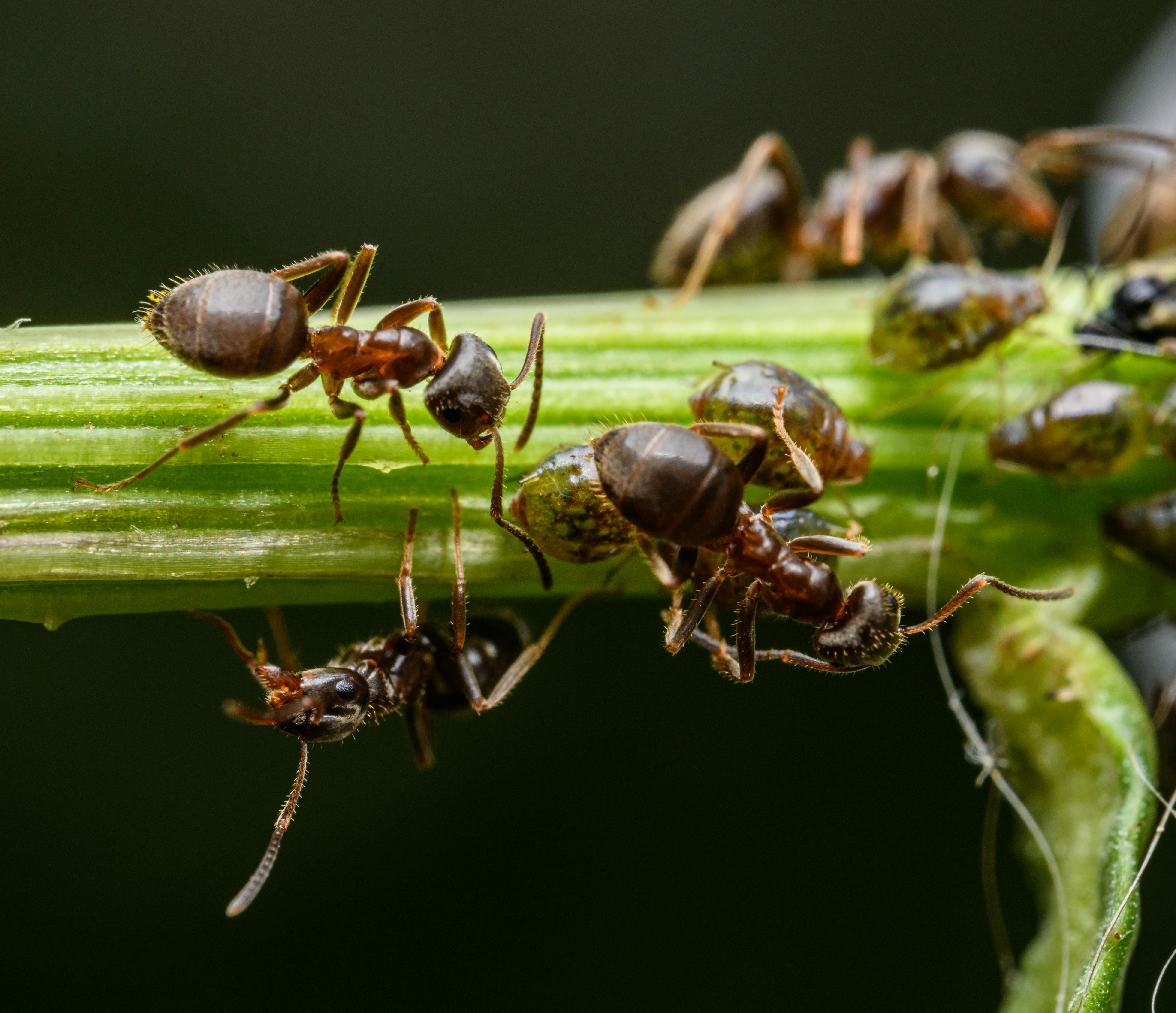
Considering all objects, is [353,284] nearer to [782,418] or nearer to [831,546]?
[782,418]

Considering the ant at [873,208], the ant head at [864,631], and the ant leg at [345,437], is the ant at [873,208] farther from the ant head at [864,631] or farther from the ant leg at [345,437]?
the ant leg at [345,437]

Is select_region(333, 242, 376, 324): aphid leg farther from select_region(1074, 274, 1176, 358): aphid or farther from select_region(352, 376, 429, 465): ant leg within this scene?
select_region(1074, 274, 1176, 358): aphid

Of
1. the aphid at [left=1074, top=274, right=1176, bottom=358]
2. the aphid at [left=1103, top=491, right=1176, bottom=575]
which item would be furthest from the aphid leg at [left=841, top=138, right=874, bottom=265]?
the aphid at [left=1103, top=491, right=1176, bottom=575]

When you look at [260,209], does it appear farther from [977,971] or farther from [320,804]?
[977,971]

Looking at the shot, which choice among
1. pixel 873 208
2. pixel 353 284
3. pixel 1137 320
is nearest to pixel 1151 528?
pixel 1137 320

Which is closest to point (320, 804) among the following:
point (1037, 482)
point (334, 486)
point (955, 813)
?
point (334, 486)
